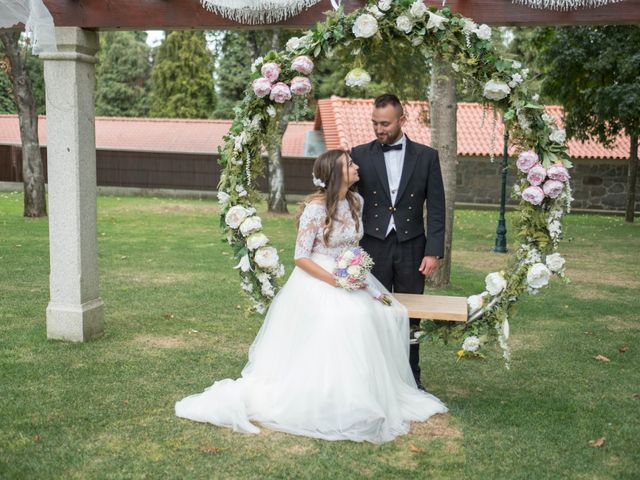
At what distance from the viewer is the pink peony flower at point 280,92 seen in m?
6.00

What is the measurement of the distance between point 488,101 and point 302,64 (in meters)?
1.50

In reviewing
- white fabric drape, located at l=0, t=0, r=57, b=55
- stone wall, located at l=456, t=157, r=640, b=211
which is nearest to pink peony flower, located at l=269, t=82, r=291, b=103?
white fabric drape, located at l=0, t=0, r=57, b=55

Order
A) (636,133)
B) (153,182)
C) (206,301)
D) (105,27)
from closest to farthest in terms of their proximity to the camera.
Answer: (105,27) → (206,301) → (636,133) → (153,182)

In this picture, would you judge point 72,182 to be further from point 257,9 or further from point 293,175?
point 293,175

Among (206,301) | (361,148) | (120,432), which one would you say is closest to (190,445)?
(120,432)

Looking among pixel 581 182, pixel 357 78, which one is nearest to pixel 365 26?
pixel 357 78

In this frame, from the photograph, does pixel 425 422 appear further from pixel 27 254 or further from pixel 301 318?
pixel 27 254

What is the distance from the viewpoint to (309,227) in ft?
18.4

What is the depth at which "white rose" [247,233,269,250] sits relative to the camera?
6.03m

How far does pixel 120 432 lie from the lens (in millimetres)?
5227

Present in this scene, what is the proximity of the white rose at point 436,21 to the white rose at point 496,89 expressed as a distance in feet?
1.83

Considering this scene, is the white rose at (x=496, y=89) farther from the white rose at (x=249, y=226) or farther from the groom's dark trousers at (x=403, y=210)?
the white rose at (x=249, y=226)

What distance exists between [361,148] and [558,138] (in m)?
1.51

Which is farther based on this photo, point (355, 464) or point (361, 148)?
point (361, 148)
